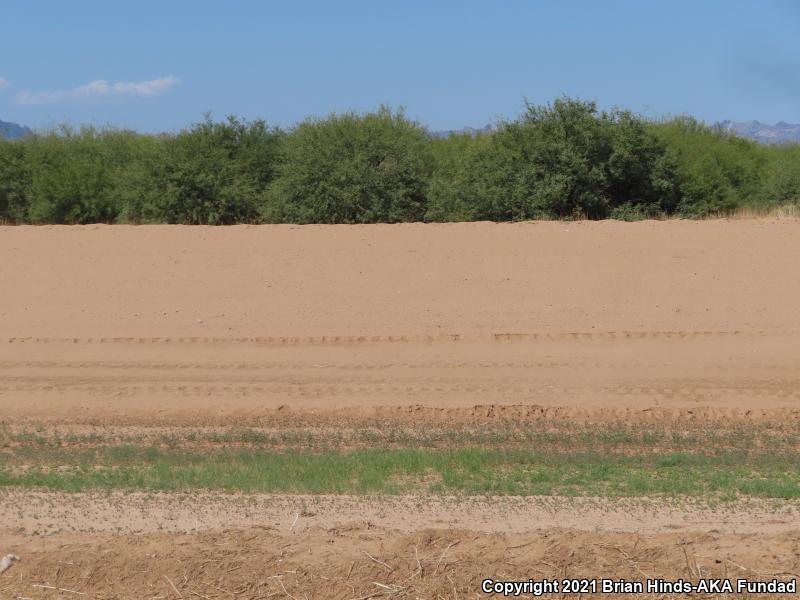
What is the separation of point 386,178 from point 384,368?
39.2 feet

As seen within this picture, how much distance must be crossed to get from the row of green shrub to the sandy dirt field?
3.48 metres

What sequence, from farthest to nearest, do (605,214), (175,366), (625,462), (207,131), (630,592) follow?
(207,131) < (605,214) < (175,366) < (625,462) < (630,592)

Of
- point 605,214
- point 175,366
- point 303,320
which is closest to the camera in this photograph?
point 175,366

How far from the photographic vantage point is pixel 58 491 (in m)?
9.73

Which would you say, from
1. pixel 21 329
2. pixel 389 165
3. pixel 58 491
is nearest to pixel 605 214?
pixel 389 165

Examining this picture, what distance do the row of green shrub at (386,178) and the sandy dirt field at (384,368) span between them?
3.48 meters

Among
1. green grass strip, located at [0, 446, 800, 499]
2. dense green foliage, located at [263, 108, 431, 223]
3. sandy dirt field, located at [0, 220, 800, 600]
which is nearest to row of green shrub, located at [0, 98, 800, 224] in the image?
dense green foliage, located at [263, 108, 431, 223]

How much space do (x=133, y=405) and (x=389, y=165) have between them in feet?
47.2

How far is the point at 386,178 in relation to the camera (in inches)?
1104

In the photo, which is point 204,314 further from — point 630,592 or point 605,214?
point 630,592

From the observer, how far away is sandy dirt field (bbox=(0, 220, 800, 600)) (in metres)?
7.43

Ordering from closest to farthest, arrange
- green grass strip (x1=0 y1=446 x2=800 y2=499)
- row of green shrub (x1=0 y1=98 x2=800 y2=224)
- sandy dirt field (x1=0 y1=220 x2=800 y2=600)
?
sandy dirt field (x1=0 y1=220 x2=800 y2=600)
green grass strip (x1=0 y1=446 x2=800 y2=499)
row of green shrub (x1=0 y1=98 x2=800 y2=224)

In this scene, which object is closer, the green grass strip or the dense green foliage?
the green grass strip

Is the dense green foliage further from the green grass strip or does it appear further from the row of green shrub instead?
the green grass strip
